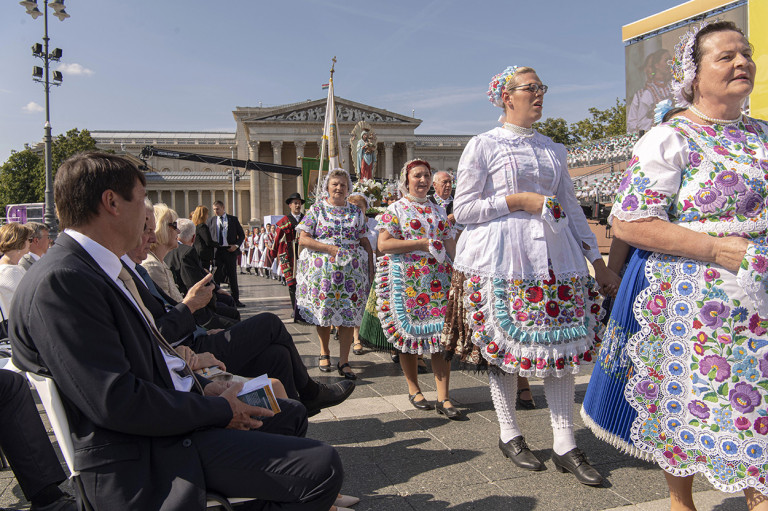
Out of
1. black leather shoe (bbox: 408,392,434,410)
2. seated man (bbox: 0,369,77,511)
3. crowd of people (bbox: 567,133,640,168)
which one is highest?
crowd of people (bbox: 567,133,640,168)

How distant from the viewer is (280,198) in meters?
70.4

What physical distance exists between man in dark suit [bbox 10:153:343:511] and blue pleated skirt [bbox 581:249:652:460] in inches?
45.1

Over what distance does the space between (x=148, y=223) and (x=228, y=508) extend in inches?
62.4

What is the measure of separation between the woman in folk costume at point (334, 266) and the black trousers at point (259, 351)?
7.26 feet

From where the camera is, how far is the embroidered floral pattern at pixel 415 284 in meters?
4.06

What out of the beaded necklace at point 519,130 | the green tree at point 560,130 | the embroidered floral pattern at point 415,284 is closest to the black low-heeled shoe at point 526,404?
the embroidered floral pattern at point 415,284

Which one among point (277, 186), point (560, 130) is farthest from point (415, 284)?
point (277, 186)

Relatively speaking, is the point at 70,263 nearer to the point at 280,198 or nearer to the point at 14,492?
the point at 14,492

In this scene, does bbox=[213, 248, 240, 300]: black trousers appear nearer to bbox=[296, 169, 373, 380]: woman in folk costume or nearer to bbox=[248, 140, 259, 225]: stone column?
bbox=[296, 169, 373, 380]: woman in folk costume

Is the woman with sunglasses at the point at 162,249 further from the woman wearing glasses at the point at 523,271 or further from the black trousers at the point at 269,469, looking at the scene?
the black trousers at the point at 269,469

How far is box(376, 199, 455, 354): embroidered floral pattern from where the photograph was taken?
160 inches

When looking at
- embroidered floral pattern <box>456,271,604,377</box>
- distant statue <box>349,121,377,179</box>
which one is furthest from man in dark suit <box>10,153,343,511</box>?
distant statue <box>349,121,377,179</box>

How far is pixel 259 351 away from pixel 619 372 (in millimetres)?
1628

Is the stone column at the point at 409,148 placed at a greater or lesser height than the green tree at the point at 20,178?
greater
